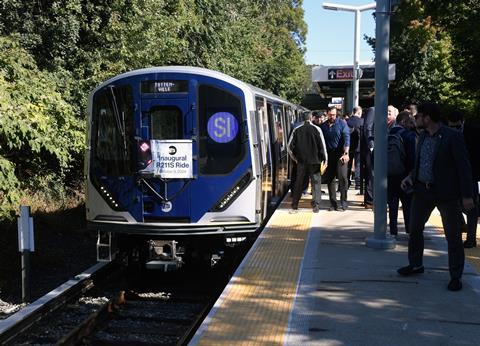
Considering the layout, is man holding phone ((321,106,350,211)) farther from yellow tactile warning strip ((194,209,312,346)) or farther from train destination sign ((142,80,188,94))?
A: train destination sign ((142,80,188,94))

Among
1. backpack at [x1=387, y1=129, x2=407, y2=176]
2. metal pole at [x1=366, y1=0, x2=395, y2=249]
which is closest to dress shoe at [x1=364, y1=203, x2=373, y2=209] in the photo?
backpack at [x1=387, y1=129, x2=407, y2=176]

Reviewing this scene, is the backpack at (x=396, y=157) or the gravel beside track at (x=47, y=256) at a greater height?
the backpack at (x=396, y=157)

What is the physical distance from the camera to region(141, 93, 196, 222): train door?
24.1 feet

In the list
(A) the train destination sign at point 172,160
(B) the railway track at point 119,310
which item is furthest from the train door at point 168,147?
(B) the railway track at point 119,310

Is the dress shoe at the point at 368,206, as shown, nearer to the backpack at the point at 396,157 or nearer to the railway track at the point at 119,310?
the backpack at the point at 396,157

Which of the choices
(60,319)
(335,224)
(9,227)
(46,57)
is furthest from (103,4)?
(60,319)

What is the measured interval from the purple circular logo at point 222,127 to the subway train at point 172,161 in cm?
1

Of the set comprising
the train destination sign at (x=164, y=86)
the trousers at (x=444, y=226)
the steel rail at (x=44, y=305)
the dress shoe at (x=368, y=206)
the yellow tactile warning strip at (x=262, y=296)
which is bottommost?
the steel rail at (x=44, y=305)

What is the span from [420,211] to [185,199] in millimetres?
2877

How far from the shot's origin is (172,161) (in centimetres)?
735

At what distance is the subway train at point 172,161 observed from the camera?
7.38 metres

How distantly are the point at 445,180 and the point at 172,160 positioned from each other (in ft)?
10.8

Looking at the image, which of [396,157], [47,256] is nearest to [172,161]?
[396,157]

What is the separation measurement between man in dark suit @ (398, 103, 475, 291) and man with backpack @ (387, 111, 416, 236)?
2.02 meters
